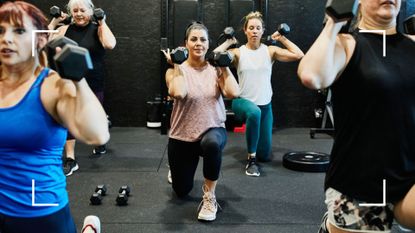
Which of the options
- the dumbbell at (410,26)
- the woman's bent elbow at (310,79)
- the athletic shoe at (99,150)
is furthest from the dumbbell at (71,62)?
the athletic shoe at (99,150)

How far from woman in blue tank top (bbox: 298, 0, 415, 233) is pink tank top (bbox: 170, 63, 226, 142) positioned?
1555 millimetres

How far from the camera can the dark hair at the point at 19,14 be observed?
1.37m

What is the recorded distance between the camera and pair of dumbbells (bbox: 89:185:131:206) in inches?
125

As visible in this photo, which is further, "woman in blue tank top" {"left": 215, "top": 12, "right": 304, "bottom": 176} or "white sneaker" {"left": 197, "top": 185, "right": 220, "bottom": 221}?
"woman in blue tank top" {"left": 215, "top": 12, "right": 304, "bottom": 176}

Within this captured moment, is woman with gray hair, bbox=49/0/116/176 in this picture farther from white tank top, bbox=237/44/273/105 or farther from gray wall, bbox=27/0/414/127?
gray wall, bbox=27/0/414/127

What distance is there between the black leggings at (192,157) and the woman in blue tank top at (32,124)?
1.52 m

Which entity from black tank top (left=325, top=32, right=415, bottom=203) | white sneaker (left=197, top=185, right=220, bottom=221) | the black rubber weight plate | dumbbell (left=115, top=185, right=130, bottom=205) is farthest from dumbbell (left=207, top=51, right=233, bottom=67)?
the black rubber weight plate

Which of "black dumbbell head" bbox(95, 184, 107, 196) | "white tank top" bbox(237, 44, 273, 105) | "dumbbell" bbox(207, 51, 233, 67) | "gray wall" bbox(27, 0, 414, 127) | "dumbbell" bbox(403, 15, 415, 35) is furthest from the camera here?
"gray wall" bbox(27, 0, 414, 127)

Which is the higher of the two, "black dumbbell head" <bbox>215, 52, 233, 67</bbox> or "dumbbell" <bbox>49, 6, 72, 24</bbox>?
"dumbbell" <bbox>49, 6, 72, 24</bbox>

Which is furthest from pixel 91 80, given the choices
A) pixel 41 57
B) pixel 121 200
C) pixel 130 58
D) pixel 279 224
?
pixel 41 57

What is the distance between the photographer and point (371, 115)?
56.1 inches

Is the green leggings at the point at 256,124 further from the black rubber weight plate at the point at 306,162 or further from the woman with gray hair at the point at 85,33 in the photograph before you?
the woman with gray hair at the point at 85,33

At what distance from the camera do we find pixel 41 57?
1477 mm

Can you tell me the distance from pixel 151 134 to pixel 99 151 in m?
1.04
